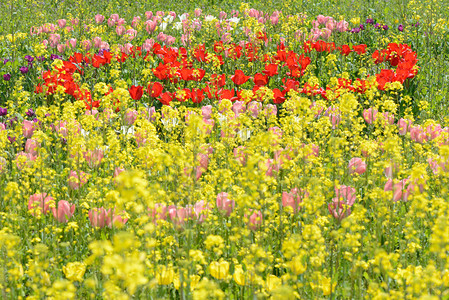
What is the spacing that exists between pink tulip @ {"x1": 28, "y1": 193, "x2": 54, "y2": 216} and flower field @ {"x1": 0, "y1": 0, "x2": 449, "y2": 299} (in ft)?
0.05

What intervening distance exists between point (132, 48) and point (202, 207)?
4047 millimetres

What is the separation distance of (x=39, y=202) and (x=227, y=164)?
1264 mm

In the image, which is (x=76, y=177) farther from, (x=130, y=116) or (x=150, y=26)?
(x=150, y=26)

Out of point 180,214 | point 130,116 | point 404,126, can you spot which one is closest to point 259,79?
point 130,116

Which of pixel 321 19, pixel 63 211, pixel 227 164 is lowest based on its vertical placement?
pixel 63 211

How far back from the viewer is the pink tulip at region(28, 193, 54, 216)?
2870 mm

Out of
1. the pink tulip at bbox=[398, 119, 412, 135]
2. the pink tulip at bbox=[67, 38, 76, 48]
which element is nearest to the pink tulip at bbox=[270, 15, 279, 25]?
the pink tulip at bbox=[67, 38, 76, 48]

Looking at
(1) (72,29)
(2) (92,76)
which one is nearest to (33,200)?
(2) (92,76)

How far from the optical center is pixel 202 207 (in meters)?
2.84

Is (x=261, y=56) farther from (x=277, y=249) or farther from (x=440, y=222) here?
(x=440, y=222)

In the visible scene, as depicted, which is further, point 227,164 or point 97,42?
point 97,42

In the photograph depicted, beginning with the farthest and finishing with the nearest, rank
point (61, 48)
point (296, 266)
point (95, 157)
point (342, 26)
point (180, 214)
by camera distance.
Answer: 1. point (342, 26)
2. point (61, 48)
3. point (95, 157)
4. point (180, 214)
5. point (296, 266)

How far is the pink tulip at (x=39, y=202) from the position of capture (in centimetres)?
287

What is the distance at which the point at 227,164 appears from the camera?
3.72 meters
